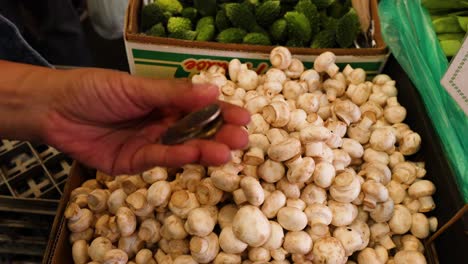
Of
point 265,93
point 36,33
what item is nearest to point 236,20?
point 265,93

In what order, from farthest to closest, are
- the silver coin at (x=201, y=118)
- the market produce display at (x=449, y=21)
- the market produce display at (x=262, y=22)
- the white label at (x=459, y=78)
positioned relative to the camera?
the market produce display at (x=262, y=22), the market produce display at (x=449, y=21), the white label at (x=459, y=78), the silver coin at (x=201, y=118)

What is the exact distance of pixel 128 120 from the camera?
0.88 m

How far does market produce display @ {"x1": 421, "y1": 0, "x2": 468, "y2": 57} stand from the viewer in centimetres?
109

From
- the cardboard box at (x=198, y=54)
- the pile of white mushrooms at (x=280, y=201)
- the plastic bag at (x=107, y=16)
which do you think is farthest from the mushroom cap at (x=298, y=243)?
the plastic bag at (x=107, y=16)

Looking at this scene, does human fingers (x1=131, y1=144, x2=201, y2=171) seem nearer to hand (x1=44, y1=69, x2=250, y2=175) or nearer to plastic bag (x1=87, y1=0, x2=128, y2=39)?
hand (x1=44, y1=69, x2=250, y2=175)

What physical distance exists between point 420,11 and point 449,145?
395 millimetres

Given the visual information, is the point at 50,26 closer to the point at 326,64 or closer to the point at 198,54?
the point at 198,54

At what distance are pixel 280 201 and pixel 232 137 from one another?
21 centimetres

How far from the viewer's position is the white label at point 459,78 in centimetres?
81

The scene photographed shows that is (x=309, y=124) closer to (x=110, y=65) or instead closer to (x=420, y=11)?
(x=420, y=11)

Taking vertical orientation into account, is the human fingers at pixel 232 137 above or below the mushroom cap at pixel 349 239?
above

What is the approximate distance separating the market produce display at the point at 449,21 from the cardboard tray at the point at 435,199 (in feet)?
0.48

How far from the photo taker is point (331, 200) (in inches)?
36.5

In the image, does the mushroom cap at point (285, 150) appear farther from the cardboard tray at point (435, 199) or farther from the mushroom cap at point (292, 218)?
the cardboard tray at point (435, 199)
